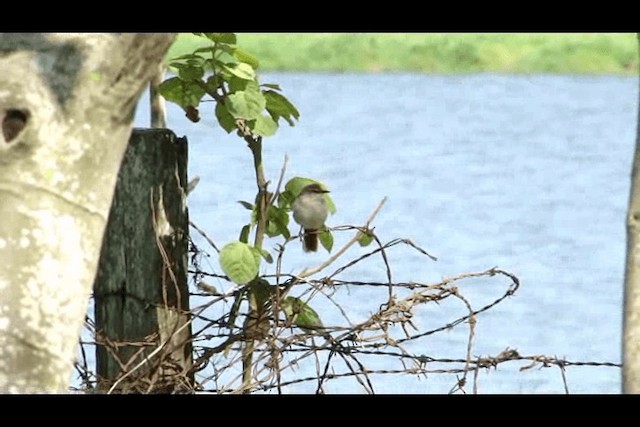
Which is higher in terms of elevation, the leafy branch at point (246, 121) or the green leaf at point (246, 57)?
the green leaf at point (246, 57)

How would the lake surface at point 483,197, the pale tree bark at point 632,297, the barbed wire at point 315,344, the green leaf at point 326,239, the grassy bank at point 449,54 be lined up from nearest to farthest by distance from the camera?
the pale tree bark at point 632,297, the barbed wire at point 315,344, the green leaf at point 326,239, the lake surface at point 483,197, the grassy bank at point 449,54

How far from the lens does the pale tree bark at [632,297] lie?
4.80ft

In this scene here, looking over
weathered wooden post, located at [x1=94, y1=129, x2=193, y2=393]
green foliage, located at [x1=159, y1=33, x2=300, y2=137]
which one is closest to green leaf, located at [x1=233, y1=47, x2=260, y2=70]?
green foliage, located at [x1=159, y1=33, x2=300, y2=137]

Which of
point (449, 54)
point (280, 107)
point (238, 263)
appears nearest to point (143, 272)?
point (238, 263)

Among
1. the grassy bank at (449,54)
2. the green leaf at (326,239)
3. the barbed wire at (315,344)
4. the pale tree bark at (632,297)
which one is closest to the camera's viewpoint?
the pale tree bark at (632,297)

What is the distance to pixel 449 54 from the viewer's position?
13.1 m

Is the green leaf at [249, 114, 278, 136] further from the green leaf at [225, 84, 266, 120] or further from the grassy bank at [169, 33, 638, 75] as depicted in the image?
the grassy bank at [169, 33, 638, 75]

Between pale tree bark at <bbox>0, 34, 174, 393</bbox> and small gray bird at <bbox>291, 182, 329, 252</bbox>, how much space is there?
3.44ft

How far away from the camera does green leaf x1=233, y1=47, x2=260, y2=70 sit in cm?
221

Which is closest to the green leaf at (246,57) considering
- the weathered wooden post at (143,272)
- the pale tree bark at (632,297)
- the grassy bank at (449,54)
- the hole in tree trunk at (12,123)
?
the weathered wooden post at (143,272)

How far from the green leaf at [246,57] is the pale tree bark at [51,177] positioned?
0.95 metres

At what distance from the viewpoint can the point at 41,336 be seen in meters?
1.24

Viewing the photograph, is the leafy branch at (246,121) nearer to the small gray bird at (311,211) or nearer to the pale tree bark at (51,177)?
the small gray bird at (311,211)
